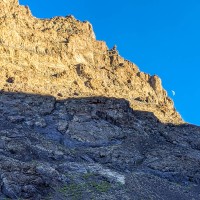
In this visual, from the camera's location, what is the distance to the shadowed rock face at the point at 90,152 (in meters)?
34.4

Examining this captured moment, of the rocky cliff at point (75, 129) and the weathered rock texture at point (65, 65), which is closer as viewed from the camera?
the rocky cliff at point (75, 129)

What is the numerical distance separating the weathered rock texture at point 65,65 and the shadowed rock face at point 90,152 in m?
8.63

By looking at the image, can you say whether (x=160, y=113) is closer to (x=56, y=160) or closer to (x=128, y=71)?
(x=128, y=71)

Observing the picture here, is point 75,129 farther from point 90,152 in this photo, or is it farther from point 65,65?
point 65,65

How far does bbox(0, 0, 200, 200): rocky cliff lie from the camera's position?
3591 centimetres

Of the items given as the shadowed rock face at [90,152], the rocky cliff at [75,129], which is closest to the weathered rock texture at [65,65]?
the rocky cliff at [75,129]

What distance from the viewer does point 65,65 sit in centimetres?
8694

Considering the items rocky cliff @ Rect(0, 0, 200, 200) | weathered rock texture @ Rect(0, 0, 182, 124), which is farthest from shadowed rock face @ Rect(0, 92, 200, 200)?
weathered rock texture @ Rect(0, 0, 182, 124)

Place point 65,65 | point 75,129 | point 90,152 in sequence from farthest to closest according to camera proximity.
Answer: point 65,65 → point 75,129 → point 90,152

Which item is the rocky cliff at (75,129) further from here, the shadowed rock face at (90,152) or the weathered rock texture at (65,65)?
the weathered rock texture at (65,65)

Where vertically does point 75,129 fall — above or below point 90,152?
above

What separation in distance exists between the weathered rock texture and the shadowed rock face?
863 centimetres

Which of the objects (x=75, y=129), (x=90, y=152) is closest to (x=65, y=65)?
(x=75, y=129)

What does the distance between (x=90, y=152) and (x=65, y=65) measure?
41.9 m
